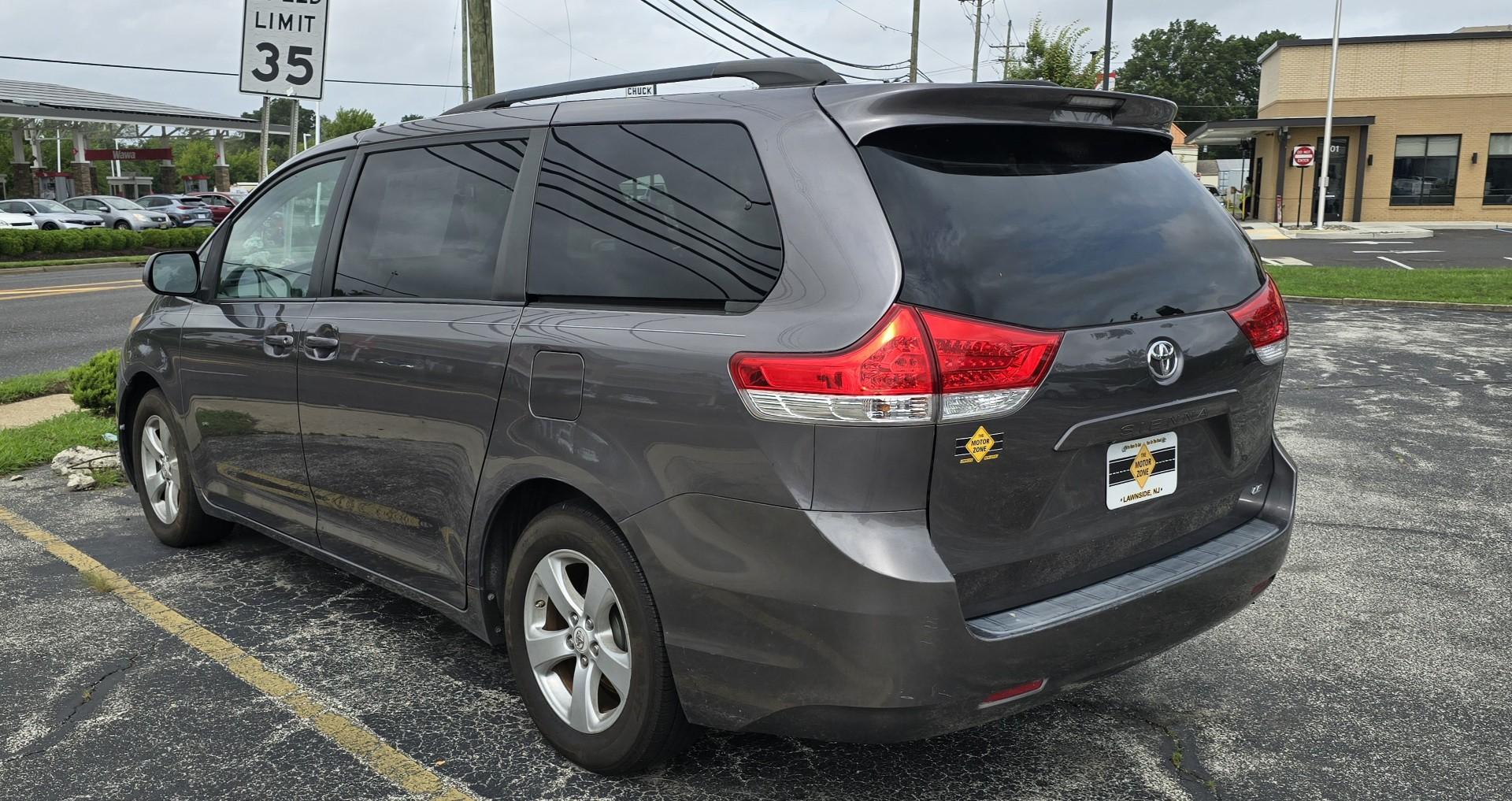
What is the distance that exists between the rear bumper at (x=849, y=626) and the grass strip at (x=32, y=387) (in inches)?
340

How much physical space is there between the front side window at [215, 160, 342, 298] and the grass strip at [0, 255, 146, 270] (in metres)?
26.8

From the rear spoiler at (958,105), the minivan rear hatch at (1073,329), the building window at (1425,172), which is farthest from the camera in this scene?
the building window at (1425,172)

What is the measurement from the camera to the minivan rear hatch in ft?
8.72

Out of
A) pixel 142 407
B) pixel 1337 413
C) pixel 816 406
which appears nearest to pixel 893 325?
pixel 816 406

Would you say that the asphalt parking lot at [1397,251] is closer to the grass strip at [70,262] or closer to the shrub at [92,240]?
the shrub at [92,240]

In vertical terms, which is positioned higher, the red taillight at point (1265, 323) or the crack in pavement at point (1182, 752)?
the red taillight at point (1265, 323)

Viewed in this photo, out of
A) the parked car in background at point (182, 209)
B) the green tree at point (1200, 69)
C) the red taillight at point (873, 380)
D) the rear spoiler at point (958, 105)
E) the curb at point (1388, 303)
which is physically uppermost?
the green tree at point (1200, 69)

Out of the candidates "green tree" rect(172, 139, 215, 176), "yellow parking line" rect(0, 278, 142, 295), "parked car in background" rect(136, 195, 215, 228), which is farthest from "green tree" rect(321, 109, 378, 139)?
"yellow parking line" rect(0, 278, 142, 295)

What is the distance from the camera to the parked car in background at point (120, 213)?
1614 inches

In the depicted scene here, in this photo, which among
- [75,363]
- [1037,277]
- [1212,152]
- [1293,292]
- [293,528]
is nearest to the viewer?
[1037,277]

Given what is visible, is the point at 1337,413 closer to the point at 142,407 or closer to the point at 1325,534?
the point at 1325,534

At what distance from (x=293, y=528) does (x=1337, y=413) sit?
6990 millimetres

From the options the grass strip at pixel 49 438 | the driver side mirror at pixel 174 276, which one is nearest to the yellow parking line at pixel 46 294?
the grass strip at pixel 49 438

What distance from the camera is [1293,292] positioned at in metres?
16.4
